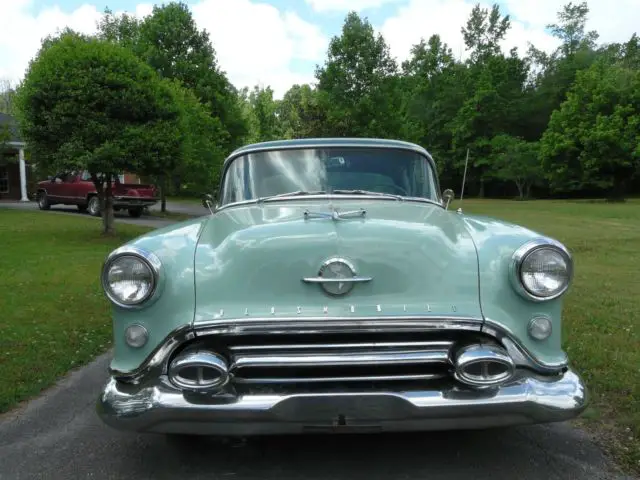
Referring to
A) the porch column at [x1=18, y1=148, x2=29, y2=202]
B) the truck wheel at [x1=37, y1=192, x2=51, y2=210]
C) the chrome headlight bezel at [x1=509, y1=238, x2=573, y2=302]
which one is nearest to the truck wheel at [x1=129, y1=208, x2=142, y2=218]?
the truck wheel at [x1=37, y1=192, x2=51, y2=210]

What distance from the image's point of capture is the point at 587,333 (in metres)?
5.47

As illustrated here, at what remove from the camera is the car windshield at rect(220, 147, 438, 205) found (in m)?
3.97

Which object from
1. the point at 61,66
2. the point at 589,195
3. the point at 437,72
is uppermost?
the point at 437,72

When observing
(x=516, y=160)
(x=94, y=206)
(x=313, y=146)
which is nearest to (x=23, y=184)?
(x=94, y=206)

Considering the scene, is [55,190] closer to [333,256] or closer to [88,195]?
[88,195]

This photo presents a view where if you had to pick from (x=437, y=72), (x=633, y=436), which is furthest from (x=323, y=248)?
(x=437, y=72)

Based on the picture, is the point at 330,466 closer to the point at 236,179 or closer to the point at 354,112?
the point at 236,179

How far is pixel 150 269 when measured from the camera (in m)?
2.66

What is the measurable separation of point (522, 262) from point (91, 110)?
422 inches

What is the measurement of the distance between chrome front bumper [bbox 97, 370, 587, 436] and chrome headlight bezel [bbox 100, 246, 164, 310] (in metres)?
0.38

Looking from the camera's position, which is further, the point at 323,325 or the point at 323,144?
the point at 323,144

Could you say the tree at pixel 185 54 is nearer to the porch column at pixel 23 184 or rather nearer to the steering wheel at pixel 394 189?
the porch column at pixel 23 184

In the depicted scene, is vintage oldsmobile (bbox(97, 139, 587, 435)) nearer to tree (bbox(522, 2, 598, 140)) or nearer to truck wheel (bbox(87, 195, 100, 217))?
truck wheel (bbox(87, 195, 100, 217))

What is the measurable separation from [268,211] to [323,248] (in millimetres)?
808
